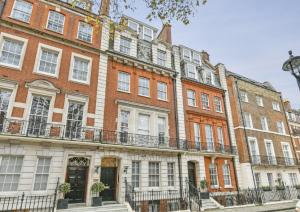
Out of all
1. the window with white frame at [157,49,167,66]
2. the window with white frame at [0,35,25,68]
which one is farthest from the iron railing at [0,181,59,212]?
the window with white frame at [157,49,167,66]

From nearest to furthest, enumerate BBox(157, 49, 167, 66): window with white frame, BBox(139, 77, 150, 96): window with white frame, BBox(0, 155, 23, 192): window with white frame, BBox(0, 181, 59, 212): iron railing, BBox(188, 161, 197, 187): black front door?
BBox(0, 181, 59, 212): iron railing
BBox(0, 155, 23, 192): window with white frame
BBox(188, 161, 197, 187): black front door
BBox(139, 77, 150, 96): window with white frame
BBox(157, 49, 167, 66): window with white frame

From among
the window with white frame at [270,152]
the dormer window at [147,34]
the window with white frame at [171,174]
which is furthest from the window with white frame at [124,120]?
the window with white frame at [270,152]

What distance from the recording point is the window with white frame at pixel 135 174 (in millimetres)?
14197

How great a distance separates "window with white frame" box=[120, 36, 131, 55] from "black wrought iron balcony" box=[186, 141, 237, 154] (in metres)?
9.77

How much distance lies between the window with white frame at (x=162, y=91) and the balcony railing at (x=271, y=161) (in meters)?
11.2

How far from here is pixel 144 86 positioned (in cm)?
1761

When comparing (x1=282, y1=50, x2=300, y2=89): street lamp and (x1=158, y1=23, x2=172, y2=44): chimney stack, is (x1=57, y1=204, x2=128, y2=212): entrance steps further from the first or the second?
(x1=158, y1=23, x2=172, y2=44): chimney stack

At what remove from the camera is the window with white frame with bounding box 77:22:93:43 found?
16.2 m

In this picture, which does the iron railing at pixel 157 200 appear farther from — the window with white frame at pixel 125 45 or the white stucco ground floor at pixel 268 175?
the window with white frame at pixel 125 45

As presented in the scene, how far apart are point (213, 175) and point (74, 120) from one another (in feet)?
41.9

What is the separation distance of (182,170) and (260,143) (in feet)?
38.5

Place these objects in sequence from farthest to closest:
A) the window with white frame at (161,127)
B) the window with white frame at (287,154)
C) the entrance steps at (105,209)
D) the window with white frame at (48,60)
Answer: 1. the window with white frame at (287,154)
2. the window with white frame at (161,127)
3. the window with white frame at (48,60)
4. the entrance steps at (105,209)

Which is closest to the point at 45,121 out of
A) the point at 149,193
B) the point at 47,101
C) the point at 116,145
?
the point at 47,101

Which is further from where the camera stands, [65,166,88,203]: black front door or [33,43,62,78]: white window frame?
[33,43,62,78]: white window frame
